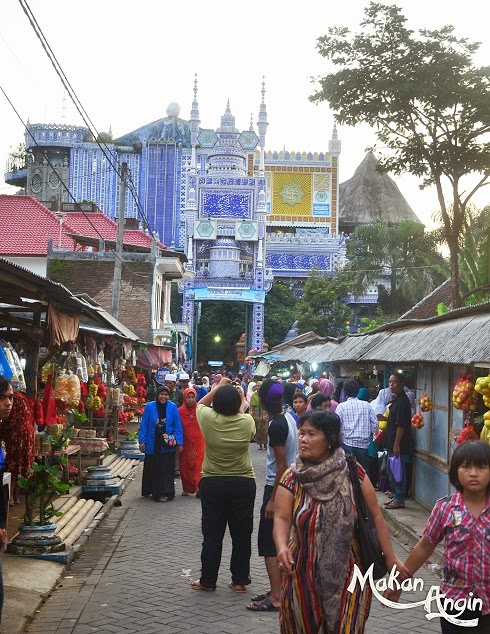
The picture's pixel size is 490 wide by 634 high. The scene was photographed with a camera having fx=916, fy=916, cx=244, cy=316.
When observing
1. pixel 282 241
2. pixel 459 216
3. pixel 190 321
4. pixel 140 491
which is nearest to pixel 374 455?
pixel 140 491

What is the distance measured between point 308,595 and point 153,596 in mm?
3216

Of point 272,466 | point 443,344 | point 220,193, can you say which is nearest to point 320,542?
point 272,466

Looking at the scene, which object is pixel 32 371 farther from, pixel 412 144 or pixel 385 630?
pixel 412 144

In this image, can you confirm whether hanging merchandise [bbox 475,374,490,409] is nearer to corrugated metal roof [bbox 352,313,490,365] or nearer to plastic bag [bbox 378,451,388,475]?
corrugated metal roof [bbox 352,313,490,365]

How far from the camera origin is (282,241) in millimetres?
63094

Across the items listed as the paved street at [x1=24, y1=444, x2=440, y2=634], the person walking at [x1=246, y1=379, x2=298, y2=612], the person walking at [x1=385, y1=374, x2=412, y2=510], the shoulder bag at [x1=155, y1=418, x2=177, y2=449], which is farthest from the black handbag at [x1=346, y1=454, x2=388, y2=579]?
the shoulder bag at [x1=155, y1=418, x2=177, y2=449]

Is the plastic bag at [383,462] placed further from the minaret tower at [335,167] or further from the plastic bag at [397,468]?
the minaret tower at [335,167]

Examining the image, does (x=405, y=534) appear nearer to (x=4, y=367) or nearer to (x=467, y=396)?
(x=467, y=396)

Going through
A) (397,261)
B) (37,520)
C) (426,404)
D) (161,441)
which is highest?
(397,261)

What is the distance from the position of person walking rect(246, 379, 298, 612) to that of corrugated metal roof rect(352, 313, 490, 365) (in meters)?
1.77

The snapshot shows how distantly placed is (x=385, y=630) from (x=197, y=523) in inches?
187

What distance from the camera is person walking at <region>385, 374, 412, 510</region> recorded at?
A: 12102mm

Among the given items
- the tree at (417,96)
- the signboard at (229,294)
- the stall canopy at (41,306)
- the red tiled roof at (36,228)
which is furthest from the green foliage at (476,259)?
the signboard at (229,294)

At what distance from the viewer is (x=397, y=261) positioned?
157 feet
